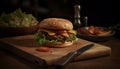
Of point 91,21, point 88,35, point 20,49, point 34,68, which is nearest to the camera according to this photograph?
point 34,68

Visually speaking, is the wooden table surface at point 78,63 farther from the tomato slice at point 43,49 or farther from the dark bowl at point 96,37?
the dark bowl at point 96,37

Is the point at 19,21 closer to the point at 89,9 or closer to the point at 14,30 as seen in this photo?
the point at 14,30

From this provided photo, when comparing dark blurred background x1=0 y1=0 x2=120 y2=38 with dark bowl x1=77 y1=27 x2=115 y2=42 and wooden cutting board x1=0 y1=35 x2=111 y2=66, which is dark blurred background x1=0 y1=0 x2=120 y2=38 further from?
wooden cutting board x1=0 y1=35 x2=111 y2=66

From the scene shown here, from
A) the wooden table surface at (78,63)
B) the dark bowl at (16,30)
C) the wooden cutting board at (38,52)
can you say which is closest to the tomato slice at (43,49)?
the wooden cutting board at (38,52)

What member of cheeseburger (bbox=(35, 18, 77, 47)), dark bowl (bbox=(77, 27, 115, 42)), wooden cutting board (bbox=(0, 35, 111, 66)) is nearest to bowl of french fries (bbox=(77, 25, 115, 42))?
dark bowl (bbox=(77, 27, 115, 42))

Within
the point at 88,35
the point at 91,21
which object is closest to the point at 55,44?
the point at 88,35
